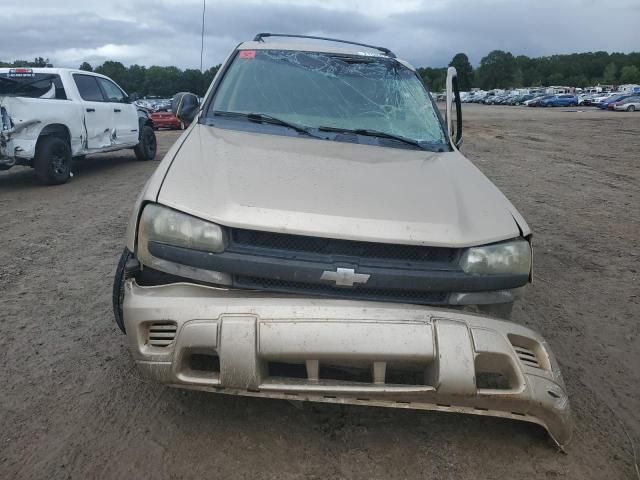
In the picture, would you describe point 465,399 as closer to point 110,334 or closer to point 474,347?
point 474,347

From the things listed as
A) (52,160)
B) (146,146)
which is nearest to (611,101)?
(146,146)

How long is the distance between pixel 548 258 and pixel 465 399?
11.5ft

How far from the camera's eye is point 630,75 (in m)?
103

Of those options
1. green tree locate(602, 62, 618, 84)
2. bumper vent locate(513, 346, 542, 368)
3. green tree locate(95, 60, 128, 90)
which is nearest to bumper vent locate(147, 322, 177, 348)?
bumper vent locate(513, 346, 542, 368)

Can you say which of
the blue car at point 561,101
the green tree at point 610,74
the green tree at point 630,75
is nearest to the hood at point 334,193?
the blue car at point 561,101

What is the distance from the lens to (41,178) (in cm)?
794

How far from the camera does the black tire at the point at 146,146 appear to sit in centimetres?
1123

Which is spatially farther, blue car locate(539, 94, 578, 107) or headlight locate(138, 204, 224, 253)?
blue car locate(539, 94, 578, 107)

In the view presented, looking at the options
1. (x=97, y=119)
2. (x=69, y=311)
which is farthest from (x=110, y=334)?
(x=97, y=119)

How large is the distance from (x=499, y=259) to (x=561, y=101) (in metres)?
63.1

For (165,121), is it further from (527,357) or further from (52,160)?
(527,357)

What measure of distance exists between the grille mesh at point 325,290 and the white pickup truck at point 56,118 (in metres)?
6.51

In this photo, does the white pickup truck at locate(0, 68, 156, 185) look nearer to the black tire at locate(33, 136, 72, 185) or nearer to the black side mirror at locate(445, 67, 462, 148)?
the black tire at locate(33, 136, 72, 185)

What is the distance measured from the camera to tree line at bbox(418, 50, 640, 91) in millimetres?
117062
